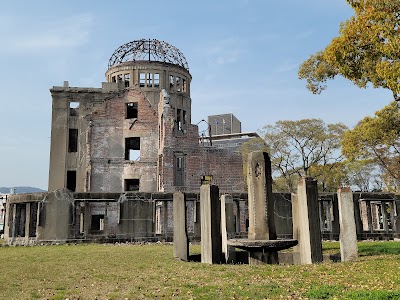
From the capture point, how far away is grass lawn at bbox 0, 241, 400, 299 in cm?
545

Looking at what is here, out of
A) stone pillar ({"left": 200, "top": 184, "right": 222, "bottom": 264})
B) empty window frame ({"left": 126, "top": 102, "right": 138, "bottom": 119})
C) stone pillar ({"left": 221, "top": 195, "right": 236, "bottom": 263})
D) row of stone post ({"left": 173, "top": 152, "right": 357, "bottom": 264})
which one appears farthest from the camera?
empty window frame ({"left": 126, "top": 102, "right": 138, "bottom": 119})

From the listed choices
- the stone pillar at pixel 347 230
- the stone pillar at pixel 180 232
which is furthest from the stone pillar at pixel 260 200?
the stone pillar at pixel 180 232

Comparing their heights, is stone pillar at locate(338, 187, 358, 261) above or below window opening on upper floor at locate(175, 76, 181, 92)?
below

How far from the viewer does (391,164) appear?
32250 mm

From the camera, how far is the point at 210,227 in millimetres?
9758

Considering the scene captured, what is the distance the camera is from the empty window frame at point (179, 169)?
25.8m

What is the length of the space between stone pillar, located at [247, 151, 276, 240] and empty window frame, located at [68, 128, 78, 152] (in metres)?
24.5

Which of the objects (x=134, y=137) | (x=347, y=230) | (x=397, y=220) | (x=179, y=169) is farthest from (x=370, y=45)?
(x=134, y=137)

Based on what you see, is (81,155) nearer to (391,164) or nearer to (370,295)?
(391,164)

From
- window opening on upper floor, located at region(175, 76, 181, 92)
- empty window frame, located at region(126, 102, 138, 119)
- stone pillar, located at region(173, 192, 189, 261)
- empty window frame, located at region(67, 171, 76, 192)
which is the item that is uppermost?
window opening on upper floor, located at region(175, 76, 181, 92)

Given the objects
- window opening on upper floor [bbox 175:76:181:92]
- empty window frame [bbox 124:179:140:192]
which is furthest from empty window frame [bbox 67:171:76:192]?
window opening on upper floor [bbox 175:76:181:92]

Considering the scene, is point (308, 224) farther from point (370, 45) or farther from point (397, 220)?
point (397, 220)

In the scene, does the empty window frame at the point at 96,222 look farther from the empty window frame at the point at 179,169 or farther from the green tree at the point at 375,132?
the green tree at the point at 375,132

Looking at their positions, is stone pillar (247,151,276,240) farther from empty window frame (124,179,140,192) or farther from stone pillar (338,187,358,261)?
empty window frame (124,179,140,192)
